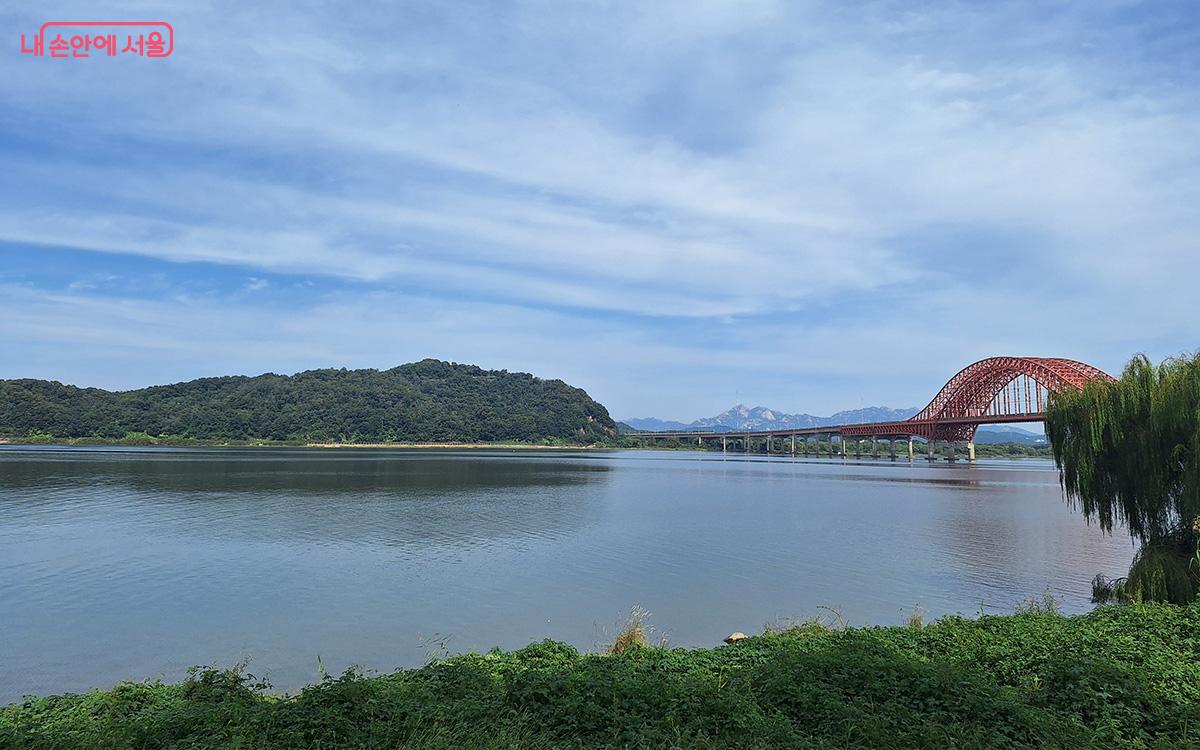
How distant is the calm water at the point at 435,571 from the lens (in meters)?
15.6

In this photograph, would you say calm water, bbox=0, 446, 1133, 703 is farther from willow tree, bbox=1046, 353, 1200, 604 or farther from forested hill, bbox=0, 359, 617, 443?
forested hill, bbox=0, 359, 617, 443

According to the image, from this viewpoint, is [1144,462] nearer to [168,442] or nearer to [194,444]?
[194,444]

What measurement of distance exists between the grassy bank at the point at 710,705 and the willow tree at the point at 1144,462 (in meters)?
7.44

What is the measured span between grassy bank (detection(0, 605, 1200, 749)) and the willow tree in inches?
293

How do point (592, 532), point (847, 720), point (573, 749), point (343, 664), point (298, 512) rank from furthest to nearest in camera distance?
point (298, 512)
point (592, 532)
point (343, 664)
point (847, 720)
point (573, 749)

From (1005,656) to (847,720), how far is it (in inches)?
166

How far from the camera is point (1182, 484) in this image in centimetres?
1803

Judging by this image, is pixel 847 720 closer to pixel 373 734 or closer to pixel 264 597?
pixel 373 734

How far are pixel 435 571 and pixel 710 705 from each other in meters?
16.6

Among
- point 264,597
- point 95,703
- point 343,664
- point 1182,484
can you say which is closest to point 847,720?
point 95,703

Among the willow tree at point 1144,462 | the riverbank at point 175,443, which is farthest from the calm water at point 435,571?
the riverbank at point 175,443

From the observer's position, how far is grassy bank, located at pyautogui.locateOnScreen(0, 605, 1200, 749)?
7.45 metres

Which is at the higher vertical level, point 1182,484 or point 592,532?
point 1182,484

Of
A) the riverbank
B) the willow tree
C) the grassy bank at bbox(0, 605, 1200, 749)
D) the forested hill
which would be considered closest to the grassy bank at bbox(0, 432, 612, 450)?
the riverbank
